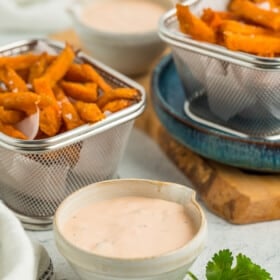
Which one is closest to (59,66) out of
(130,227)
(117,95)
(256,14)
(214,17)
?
(117,95)

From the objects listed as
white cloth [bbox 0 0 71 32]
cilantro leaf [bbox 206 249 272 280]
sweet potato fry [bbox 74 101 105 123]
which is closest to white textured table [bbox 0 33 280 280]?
cilantro leaf [bbox 206 249 272 280]

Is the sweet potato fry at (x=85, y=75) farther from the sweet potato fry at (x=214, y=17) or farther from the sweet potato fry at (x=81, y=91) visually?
the sweet potato fry at (x=214, y=17)

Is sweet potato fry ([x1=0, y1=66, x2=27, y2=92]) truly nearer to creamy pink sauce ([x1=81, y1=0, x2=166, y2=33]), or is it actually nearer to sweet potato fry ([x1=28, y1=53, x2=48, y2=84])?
sweet potato fry ([x1=28, y1=53, x2=48, y2=84])

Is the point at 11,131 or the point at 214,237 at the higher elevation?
Result: the point at 11,131

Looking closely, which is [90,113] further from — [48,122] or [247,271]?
[247,271]

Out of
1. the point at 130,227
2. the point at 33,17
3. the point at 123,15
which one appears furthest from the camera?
the point at 33,17

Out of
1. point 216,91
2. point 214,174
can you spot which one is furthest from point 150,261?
point 216,91
